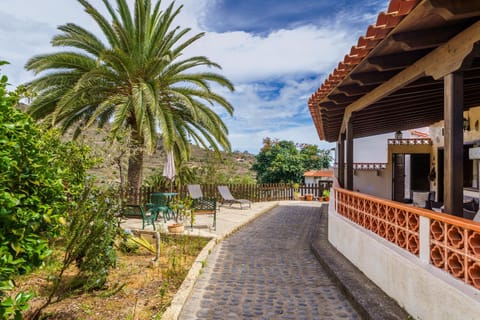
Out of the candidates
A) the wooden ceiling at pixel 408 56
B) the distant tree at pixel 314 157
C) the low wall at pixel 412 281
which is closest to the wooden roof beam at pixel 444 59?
the wooden ceiling at pixel 408 56

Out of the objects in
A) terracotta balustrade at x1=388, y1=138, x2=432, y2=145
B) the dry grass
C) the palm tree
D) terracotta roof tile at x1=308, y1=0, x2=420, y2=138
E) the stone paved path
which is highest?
the palm tree

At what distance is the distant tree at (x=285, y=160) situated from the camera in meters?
27.8

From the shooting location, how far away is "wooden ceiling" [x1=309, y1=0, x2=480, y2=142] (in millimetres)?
3127

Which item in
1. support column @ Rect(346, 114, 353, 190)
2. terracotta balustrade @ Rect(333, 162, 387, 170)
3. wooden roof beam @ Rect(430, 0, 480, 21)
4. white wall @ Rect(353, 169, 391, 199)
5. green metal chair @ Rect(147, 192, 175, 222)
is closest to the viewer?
wooden roof beam @ Rect(430, 0, 480, 21)

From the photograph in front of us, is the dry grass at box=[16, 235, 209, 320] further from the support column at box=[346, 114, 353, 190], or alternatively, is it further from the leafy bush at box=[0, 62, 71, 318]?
the support column at box=[346, 114, 353, 190]

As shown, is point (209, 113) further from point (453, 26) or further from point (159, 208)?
point (453, 26)

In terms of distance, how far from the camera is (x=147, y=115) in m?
11.6

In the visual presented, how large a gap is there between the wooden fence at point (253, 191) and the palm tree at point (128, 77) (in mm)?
1646

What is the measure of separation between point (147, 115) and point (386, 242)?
358 inches

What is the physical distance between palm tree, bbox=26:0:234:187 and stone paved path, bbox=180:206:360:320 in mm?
5194

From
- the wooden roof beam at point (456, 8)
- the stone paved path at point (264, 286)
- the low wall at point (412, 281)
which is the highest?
the wooden roof beam at point (456, 8)

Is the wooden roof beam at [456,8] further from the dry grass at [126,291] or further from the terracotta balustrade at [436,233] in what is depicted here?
the dry grass at [126,291]

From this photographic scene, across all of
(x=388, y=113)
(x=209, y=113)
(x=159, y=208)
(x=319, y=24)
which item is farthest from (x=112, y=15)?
(x=388, y=113)

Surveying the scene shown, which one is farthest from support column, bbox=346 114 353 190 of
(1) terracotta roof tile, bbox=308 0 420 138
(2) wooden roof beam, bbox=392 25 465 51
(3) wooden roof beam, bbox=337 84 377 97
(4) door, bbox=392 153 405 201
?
(4) door, bbox=392 153 405 201
